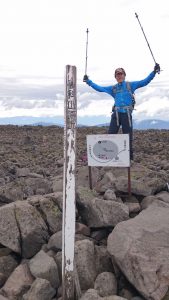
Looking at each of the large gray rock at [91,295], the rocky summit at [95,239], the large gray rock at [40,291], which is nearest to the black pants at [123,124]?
the rocky summit at [95,239]

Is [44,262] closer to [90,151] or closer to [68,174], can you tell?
[68,174]

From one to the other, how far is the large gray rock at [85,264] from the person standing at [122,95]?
5.02m

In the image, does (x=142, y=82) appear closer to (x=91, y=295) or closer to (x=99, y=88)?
(x=99, y=88)

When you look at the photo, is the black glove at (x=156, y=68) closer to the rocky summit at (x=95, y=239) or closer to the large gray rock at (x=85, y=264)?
the rocky summit at (x=95, y=239)

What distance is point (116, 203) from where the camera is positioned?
967 centimetres

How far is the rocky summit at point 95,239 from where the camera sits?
7680 millimetres

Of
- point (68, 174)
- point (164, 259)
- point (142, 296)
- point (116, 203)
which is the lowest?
point (142, 296)

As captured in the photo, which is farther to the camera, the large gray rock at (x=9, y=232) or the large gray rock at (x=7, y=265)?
the large gray rock at (x=9, y=232)

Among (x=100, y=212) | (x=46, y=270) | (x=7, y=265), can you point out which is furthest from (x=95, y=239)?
(x=7, y=265)

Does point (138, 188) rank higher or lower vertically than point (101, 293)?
higher

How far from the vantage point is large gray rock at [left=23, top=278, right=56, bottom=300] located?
25.2 ft

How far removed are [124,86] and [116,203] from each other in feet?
12.9

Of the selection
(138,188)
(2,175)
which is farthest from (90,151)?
(2,175)

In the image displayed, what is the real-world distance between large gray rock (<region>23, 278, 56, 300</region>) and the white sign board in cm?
386
